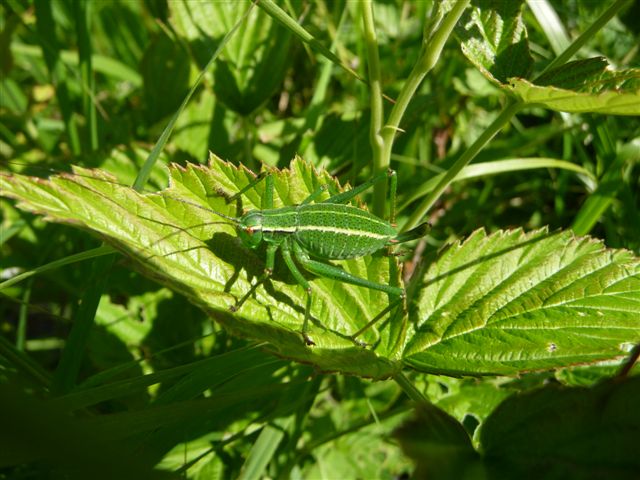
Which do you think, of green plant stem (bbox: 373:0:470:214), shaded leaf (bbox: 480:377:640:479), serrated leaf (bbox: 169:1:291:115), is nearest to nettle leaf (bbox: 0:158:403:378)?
green plant stem (bbox: 373:0:470:214)

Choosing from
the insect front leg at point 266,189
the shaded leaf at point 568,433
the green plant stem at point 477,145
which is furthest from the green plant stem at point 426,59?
the shaded leaf at point 568,433

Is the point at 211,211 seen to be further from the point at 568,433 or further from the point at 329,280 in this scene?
the point at 568,433

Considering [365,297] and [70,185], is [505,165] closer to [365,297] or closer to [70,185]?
[365,297]

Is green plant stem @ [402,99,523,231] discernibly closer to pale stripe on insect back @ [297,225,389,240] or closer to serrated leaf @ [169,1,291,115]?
pale stripe on insect back @ [297,225,389,240]

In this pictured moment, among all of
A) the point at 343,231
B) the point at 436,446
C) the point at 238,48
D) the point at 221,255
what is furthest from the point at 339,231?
the point at 238,48

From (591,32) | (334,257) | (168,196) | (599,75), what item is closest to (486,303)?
(334,257)
